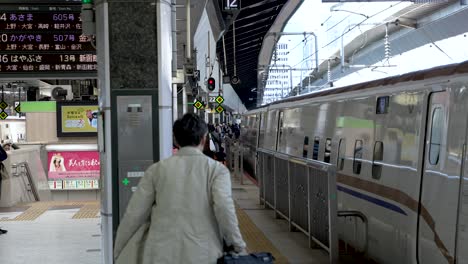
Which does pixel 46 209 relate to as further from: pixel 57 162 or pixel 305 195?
pixel 305 195

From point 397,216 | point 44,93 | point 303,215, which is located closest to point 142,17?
point 397,216

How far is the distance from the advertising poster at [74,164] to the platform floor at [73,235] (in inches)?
91.0

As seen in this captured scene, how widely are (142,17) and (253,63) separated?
130 feet

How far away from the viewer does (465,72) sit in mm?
5070

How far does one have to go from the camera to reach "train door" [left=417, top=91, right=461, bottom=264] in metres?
5.02

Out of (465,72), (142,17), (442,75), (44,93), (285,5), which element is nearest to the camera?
(142,17)

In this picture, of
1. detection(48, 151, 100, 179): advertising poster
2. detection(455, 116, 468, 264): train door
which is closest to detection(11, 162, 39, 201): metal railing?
detection(48, 151, 100, 179): advertising poster

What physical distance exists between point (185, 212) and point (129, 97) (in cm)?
184

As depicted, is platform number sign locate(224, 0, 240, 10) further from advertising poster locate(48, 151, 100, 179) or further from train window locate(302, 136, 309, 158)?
advertising poster locate(48, 151, 100, 179)

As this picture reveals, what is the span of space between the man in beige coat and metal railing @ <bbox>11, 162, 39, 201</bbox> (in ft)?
33.4

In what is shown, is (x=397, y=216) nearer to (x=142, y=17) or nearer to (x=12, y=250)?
(x=142, y=17)

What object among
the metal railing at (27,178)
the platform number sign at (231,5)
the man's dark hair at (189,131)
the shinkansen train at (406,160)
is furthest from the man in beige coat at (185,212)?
the metal railing at (27,178)

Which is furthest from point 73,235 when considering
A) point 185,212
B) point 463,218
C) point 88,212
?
point 185,212

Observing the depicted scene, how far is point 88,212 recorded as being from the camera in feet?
34.1
